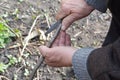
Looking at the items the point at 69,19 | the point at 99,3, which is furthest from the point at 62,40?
the point at 99,3

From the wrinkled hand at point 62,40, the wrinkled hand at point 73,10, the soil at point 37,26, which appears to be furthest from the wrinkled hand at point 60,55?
the soil at point 37,26

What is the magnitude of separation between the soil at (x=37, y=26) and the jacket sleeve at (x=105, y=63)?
70cm

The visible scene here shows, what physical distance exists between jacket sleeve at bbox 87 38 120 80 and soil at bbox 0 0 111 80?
696 millimetres

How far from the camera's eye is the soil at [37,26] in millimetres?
2289

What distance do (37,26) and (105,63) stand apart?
1066mm

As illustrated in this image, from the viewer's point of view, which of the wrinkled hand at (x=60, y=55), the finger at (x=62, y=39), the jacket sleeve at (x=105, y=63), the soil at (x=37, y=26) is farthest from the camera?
the soil at (x=37, y=26)

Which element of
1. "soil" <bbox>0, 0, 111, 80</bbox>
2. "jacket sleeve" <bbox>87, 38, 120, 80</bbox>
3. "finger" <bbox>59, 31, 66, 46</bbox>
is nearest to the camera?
"jacket sleeve" <bbox>87, 38, 120, 80</bbox>

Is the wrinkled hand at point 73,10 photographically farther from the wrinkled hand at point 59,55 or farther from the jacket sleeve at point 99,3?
the wrinkled hand at point 59,55

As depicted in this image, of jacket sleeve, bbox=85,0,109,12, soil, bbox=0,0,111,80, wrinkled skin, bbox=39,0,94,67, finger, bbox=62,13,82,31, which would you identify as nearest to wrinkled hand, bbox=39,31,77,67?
wrinkled skin, bbox=39,0,94,67

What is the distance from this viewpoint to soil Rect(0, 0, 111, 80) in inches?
90.1

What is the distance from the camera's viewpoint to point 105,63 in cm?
158

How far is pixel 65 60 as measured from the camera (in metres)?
1.78

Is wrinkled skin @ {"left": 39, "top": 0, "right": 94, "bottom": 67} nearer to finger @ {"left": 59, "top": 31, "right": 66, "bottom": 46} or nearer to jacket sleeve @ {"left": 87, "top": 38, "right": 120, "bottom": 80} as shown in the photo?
finger @ {"left": 59, "top": 31, "right": 66, "bottom": 46}

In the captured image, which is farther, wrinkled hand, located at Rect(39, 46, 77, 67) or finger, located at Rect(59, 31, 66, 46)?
finger, located at Rect(59, 31, 66, 46)
